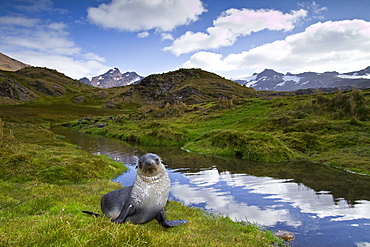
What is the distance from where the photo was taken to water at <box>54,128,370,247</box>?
11.2m

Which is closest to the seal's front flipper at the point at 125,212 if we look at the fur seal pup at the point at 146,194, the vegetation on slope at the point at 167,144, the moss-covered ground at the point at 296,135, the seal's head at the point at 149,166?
the fur seal pup at the point at 146,194

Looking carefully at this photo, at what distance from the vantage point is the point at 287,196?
51.9 feet

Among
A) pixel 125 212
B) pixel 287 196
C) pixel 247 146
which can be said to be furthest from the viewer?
pixel 247 146

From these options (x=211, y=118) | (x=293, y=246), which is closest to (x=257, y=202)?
(x=293, y=246)

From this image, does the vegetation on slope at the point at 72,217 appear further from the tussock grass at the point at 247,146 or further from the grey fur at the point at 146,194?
the tussock grass at the point at 247,146

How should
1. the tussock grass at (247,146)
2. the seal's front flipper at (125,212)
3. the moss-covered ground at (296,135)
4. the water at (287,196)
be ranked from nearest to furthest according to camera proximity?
the seal's front flipper at (125,212) < the water at (287,196) < the moss-covered ground at (296,135) < the tussock grass at (247,146)

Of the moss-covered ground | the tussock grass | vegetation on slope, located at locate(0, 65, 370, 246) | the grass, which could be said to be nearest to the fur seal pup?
the grass

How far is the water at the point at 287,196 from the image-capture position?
11.2 meters

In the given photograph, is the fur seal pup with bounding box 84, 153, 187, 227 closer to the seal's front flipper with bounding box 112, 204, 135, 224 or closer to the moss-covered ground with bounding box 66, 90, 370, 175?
the seal's front flipper with bounding box 112, 204, 135, 224

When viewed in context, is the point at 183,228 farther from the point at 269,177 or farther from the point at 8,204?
the point at 269,177

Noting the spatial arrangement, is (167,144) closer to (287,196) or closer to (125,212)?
(287,196)

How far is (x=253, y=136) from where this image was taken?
103 feet

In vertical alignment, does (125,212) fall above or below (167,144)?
above

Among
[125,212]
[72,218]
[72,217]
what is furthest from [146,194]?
[72,218]
